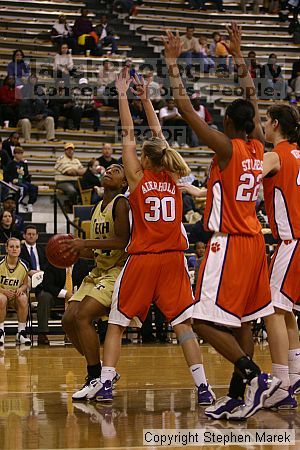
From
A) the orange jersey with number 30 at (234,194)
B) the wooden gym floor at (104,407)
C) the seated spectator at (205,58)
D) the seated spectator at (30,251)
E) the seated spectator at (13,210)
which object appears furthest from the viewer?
the seated spectator at (205,58)

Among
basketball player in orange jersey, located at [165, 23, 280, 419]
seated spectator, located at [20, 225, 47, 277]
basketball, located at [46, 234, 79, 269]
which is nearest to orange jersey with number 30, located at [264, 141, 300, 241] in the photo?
basketball player in orange jersey, located at [165, 23, 280, 419]

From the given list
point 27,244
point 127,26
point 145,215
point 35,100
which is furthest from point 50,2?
point 145,215

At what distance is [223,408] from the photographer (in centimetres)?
621

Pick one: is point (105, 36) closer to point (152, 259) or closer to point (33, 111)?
point (33, 111)

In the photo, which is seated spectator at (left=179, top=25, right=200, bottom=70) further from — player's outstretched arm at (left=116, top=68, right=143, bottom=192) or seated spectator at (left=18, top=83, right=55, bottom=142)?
player's outstretched arm at (left=116, top=68, right=143, bottom=192)

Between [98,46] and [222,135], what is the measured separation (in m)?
15.4

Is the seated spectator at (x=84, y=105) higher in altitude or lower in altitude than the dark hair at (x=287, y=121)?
lower

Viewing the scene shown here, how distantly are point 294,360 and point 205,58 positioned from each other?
15.6 m

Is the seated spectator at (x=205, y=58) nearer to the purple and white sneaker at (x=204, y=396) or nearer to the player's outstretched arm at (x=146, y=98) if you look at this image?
the player's outstretched arm at (x=146, y=98)

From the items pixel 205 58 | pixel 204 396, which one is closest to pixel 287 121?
pixel 204 396

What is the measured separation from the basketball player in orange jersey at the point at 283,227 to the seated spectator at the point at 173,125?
12.3m

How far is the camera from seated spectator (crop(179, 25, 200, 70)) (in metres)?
21.8

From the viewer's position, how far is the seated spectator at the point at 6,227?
14559 mm

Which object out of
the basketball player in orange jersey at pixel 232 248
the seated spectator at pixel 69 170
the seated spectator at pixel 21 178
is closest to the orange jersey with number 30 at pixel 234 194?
the basketball player in orange jersey at pixel 232 248
